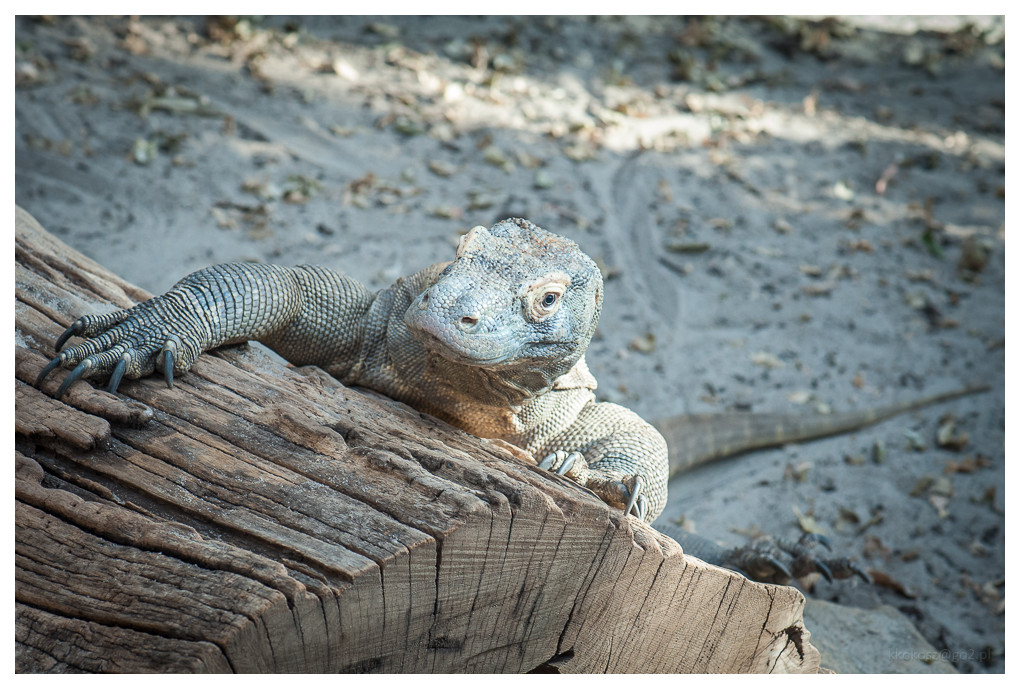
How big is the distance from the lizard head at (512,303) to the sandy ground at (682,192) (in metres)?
2.45

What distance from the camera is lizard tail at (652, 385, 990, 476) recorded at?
4785mm

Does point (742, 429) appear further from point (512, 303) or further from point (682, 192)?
point (512, 303)

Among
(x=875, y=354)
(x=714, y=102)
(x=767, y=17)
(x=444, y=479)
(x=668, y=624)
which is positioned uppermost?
(x=767, y=17)

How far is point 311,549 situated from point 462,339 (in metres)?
0.69

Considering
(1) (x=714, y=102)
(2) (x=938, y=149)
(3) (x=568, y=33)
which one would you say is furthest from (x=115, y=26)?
(2) (x=938, y=149)

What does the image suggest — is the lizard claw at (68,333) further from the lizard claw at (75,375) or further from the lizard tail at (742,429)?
the lizard tail at (742,429)

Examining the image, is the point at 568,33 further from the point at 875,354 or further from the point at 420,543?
the point at 420,543

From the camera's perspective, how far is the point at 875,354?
5.86m

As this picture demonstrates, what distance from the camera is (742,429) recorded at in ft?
16.3

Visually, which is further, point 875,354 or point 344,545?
point 875,354

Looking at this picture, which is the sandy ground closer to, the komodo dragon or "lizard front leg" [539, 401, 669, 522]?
the komodo dragon

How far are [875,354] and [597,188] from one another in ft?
8.63

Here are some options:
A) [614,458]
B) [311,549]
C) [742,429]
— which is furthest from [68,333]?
[742,429]

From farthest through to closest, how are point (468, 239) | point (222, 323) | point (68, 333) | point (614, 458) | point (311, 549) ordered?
point (614, 458), point (222, 323), point (68, 333), point (468, 239), point (311, 549)
